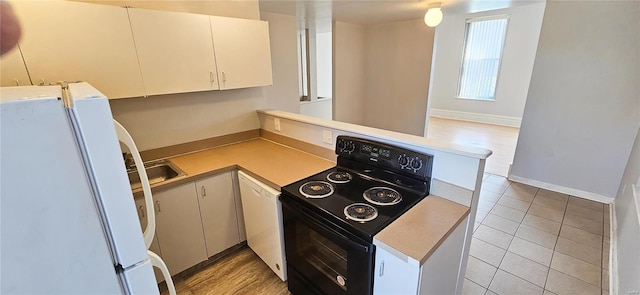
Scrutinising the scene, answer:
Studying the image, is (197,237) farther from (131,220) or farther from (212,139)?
(131,220)

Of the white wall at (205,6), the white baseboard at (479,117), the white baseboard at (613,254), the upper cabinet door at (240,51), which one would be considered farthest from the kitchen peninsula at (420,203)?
the white baseboard at (479,117)

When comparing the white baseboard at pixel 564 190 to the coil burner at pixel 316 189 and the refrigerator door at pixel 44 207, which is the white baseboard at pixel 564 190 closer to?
the coil burner at pixel 316 189

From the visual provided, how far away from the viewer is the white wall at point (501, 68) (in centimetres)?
571

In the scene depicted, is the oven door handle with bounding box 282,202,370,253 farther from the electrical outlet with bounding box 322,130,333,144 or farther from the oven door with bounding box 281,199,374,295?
the electrical outlet with bounding box 322,130,333,144

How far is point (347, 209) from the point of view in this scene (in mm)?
1357

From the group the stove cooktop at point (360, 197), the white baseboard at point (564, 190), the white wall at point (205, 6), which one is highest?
the white wall at point (205, 6)

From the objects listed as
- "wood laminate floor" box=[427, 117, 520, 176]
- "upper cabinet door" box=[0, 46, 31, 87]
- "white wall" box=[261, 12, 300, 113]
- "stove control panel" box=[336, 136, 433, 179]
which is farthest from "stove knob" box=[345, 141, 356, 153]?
"wood laminate floor" box=[427, 117, 520, 176]

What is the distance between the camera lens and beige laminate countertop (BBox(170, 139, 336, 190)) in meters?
1.83

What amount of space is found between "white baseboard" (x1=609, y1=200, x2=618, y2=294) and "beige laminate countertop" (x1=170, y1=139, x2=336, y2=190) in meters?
2.10

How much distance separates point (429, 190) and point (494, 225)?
1641 millimetres

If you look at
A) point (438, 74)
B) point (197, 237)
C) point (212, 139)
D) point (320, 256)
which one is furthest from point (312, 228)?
point (438, 74)

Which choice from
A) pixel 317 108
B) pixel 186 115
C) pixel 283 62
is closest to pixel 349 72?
pixel 317 108

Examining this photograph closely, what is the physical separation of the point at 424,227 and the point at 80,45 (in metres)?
2.08

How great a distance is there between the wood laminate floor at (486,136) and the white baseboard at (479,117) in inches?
6.1
